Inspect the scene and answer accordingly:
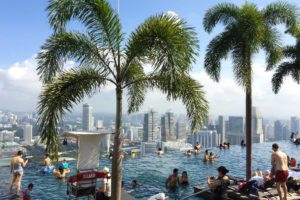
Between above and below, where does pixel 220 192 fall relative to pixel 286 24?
below

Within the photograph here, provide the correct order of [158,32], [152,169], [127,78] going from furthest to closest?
[152,169] < [127,78] < [158,32]

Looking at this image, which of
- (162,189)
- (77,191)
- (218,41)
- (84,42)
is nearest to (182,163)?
(162,189)

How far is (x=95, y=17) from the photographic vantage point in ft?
33.0

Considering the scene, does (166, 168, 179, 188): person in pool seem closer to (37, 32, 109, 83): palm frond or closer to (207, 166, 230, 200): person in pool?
(207, 166, 230, 200): person in pool

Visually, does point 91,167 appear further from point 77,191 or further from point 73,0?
point 73,0

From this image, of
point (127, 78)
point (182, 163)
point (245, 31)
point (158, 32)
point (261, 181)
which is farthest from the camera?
point (182, 163)

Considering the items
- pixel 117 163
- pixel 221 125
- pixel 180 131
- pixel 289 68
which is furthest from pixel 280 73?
pixel 221 125

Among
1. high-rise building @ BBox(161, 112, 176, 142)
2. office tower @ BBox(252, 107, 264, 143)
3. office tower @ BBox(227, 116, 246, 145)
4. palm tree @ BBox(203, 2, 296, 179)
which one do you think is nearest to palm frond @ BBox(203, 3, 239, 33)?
palm tree @ BBox(203, 2, 296, 179)

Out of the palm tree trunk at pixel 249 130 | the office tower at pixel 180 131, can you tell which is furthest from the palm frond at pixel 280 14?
the office tower at pixel 180 131

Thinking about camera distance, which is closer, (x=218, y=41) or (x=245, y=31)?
(x=245, y=31)

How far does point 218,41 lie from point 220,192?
9644 millimetres

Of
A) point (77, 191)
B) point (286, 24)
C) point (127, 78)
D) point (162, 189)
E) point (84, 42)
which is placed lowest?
point (162, 189)

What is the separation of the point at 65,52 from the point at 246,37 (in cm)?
993

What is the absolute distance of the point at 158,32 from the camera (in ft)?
30.8
